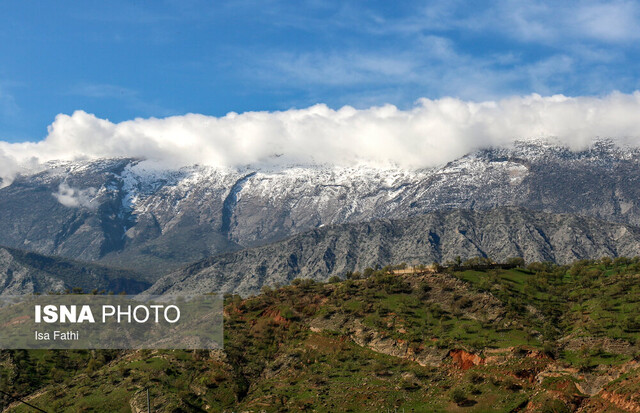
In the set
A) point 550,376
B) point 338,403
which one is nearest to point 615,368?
point 550,376

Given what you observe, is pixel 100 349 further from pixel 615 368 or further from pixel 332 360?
pixel 615 368

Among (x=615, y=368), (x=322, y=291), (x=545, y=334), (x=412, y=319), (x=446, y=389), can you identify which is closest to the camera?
(x=615, y=368)

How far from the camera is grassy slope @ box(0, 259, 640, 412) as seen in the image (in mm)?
120000

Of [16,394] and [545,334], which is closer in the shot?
[545,334]

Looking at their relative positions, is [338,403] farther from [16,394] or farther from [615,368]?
[16,394]

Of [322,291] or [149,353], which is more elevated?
[322,291]

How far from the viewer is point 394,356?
14375cm

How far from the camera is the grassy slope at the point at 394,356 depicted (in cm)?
12000

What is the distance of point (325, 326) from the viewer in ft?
527

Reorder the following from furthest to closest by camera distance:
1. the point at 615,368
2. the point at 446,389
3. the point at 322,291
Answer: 1. the point at 322,291
2. the point at 446,389
3. the point at 615,368

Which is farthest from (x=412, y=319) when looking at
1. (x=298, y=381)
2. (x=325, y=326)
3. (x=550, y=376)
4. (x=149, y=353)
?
(x=149, y=353)

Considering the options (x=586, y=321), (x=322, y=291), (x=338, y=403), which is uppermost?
(x=322, y=291)

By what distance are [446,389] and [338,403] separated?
19.3 m

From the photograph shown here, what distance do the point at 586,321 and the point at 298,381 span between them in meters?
58.8
